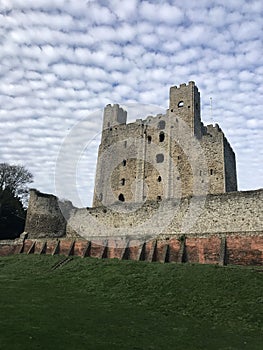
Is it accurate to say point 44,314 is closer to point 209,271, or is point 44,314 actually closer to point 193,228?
point 209,271

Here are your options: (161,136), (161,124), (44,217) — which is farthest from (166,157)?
(44,217)

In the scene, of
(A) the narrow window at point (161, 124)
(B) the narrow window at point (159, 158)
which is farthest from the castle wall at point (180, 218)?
(A) the narrow window at point (161, 124)

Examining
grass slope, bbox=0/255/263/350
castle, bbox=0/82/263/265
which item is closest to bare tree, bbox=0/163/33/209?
castle, bbox=0/82/263/265

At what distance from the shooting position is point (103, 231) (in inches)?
1118

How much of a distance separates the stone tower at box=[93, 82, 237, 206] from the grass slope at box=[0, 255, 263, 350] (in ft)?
57.1

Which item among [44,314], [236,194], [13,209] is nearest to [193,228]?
[236,194]

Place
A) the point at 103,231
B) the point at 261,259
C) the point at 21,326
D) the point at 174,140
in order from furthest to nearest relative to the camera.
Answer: the point at 174,140 < the point at 103,231 < the point at 261,259 < the point at 21,326

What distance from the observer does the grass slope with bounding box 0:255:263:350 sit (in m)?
9.89

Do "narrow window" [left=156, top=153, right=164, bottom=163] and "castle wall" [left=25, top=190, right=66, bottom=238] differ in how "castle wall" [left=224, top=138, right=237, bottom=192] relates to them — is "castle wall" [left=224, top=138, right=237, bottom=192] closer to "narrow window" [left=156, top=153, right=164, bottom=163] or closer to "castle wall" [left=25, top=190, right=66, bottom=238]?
"narrow window" [left=156, top=153, right=164, bottom=163]

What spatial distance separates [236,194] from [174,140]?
1743 centimetres

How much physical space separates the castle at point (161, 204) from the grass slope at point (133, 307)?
8.47 ft

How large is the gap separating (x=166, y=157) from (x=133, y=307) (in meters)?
26.6

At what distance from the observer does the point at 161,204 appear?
26203 mm

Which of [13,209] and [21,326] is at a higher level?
[13,209]
